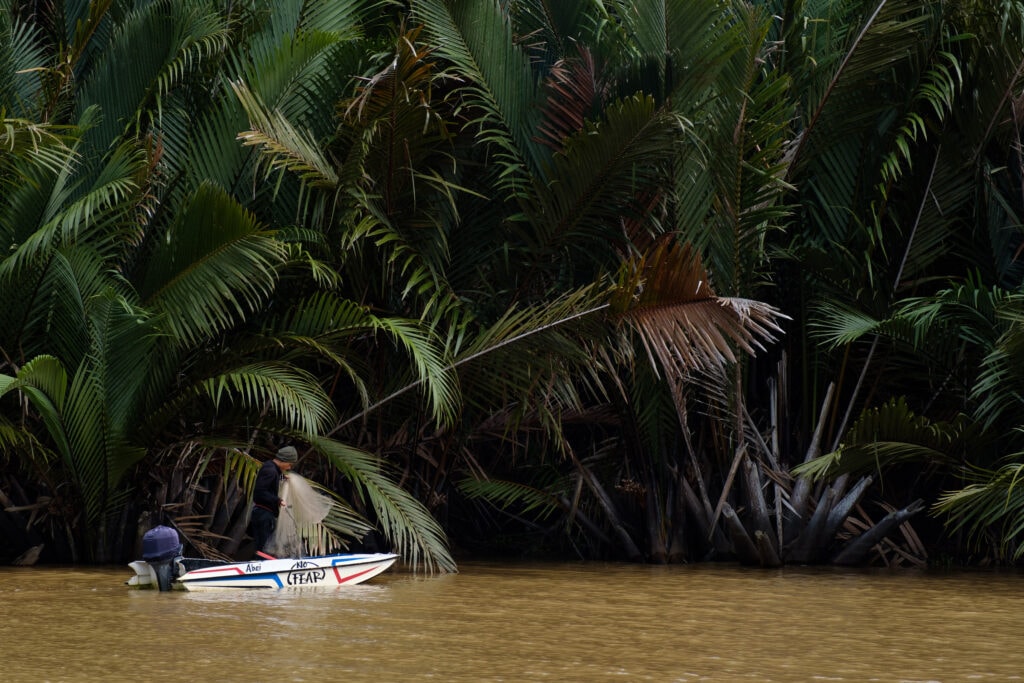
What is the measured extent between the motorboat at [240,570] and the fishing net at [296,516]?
15 cm

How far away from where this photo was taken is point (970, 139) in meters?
12.1

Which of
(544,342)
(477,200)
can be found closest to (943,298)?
(544,342)

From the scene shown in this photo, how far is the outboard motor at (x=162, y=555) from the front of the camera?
9.08m

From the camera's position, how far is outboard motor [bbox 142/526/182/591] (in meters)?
9.08

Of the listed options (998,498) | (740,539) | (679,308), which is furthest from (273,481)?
(998,498)

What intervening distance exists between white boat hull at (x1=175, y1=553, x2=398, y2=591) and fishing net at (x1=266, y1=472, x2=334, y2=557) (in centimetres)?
39

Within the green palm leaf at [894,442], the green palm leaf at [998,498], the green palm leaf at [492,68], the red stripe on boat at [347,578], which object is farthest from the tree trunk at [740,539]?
the green palm leaf at [492,68]

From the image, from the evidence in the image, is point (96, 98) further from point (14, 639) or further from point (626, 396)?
point (14, 639)

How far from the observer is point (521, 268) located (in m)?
11.8

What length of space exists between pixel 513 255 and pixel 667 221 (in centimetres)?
142

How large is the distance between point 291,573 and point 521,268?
3.67 meters

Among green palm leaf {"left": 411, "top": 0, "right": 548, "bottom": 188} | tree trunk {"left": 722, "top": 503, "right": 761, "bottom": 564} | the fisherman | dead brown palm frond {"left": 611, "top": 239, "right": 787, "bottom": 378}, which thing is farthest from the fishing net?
tree trunk {"left": 722, "top": 503, "right": 761, "bottom": 564}

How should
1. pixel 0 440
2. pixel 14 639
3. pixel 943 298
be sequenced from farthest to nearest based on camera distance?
1. pixel 943 298
2. pixel 0 440
3. pixel 14 639

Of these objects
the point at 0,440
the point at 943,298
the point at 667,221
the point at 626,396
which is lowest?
the point at 0,440
